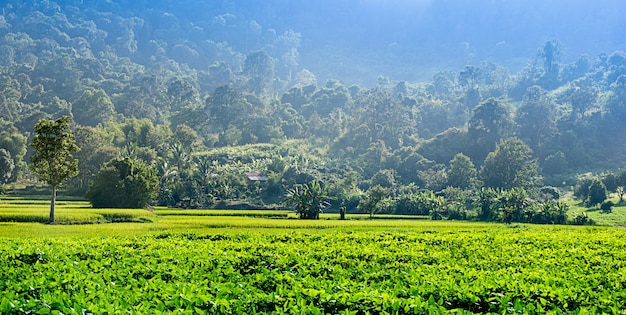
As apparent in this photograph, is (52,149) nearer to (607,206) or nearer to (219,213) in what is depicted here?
(219,213)

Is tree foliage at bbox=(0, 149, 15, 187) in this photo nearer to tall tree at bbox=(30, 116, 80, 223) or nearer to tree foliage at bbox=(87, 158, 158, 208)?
tree foliage at bbox=(87, 158, 158, 208)

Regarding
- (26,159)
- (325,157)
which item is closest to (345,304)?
(26,159)

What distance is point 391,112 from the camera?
12850 cm

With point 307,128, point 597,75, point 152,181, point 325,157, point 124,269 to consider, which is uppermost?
point 597,75

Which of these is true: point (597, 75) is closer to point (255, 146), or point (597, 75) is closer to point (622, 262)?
point (255, 146)

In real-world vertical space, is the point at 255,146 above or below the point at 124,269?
above

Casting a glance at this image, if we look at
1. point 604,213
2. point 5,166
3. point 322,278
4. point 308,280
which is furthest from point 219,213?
point 604,213

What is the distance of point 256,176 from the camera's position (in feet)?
278

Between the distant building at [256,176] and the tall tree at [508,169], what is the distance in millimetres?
32837

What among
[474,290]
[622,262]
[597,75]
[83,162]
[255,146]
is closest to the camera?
[474,290]

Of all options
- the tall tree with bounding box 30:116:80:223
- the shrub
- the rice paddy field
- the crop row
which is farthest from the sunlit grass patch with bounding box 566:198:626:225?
the tall tree with bounding box 30:116:80:223

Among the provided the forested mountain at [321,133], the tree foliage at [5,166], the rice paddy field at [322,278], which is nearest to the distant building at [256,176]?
the forested mountain at [321,133]

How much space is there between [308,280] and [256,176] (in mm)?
74872

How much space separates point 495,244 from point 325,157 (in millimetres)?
90953
